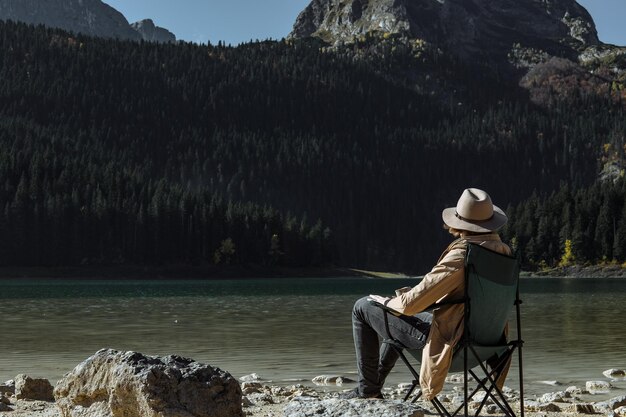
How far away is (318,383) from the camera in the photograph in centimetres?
Answer: 1340

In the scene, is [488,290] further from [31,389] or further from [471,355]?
[31,389]

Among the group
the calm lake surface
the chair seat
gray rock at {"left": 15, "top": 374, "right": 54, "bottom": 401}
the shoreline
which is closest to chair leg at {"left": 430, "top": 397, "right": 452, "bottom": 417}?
the chair seat

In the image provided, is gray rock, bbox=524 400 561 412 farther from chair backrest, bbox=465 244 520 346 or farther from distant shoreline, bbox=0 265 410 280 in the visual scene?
distant shoreline, bbox=0 265 410 280

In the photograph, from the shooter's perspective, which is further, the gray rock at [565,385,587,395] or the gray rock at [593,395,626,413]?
the gray rock at [565,385,587,395]

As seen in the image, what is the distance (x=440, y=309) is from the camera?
786cm

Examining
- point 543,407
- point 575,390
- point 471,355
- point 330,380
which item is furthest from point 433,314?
point 330,380

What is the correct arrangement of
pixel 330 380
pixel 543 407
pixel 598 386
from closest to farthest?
1. pixel 543 407
2. pixel 598 386
3. pixel 330 380

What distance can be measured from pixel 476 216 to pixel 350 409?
2.21 m

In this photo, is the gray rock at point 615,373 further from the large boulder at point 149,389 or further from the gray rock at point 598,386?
the large boulder at point 149,389

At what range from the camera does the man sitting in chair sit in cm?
775

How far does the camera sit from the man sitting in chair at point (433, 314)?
7.75 meters

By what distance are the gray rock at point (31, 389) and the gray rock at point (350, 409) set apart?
4.81 meters

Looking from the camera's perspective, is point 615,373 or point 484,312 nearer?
point 484,312

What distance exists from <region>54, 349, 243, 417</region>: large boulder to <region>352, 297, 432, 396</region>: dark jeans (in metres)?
1.28
